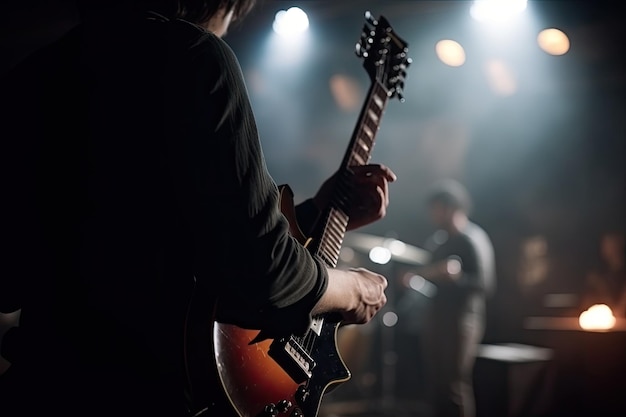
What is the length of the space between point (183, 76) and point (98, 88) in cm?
18

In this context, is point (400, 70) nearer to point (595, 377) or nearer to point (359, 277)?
point (359, 277)

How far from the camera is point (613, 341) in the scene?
5.01 meters

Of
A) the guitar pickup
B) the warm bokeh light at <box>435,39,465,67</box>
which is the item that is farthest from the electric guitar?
the warm bokeh light at <box>435,39,465,67</box>

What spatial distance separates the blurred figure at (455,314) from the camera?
221 inches

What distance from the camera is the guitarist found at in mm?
1062

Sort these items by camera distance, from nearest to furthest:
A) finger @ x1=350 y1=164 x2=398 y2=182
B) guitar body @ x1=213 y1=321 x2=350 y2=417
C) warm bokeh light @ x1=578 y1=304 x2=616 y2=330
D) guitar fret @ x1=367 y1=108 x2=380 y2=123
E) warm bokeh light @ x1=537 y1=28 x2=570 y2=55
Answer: guitar body @ x1=213 y1=321 x2=350 y2=417 < finger @ x1=350 y1=164 x2=398 y2=182 < guitar fret @ x1=367 y1=108 x2=380 y2=123 < warm bokeh light @ x1=578 y1=304 x2=616 y2=330 < warm bokeh light @ x1=537 y1=28 x2=570 y2=55

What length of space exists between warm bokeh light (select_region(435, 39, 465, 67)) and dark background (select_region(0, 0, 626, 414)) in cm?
13

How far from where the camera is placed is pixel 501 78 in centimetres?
812

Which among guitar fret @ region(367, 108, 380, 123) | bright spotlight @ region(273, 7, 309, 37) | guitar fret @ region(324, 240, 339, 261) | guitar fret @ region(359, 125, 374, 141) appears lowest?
guitar fret @ region(324, 240, 339, 261)

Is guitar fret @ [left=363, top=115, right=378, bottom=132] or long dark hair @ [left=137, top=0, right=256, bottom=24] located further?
guitar fret @ [left=363, top=115, right=378, bottom=132]

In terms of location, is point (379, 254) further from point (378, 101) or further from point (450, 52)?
point (378, 101)

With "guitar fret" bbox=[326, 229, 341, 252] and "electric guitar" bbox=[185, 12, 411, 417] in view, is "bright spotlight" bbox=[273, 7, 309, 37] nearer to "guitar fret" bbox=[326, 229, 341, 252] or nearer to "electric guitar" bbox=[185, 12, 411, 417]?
"electric guitar" bbox=[185, 12, 411, 417]

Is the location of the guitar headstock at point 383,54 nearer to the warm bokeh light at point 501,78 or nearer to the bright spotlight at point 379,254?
the bright spotlight at point 379,254

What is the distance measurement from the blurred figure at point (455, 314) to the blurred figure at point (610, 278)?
157 cm
